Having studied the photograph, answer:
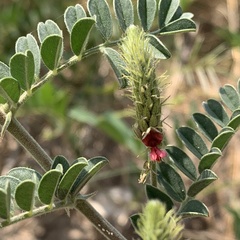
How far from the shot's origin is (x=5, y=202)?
1.00 m

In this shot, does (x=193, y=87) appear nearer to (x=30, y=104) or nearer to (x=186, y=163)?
(x=30, y=104)

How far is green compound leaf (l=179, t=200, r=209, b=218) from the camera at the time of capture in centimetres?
116

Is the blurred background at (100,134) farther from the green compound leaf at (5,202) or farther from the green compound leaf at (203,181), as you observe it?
the green compound leaf at (5,202)

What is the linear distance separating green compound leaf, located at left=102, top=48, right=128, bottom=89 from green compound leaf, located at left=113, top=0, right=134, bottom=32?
71mm

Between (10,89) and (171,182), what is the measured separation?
1.22 ft

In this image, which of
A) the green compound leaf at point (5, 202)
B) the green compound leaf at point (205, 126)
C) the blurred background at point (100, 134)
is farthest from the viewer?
the blurred background at point (100, 134)

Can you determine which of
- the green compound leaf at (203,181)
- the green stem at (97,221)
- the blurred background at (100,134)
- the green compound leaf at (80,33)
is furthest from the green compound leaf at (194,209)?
the blurred background at (100,134)

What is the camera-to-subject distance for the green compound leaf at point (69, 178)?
107 centimetres

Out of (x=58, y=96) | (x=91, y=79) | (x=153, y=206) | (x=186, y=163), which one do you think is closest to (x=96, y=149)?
(x=91, y=79)

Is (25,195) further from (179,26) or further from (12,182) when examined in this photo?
(179,26)

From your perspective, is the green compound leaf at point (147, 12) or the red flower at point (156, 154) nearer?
the red flower at point (156, 154)

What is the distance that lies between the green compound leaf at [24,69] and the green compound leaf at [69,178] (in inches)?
7.1

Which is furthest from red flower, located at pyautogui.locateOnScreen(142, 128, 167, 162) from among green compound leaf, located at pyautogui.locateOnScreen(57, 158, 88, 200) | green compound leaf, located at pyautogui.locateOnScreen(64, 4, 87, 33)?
green compound leaf, located at pyautogui.locateOnScreen(64, 4, 87, 33)

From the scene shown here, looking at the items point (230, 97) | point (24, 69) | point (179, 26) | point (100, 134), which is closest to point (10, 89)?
point (24, 69)
